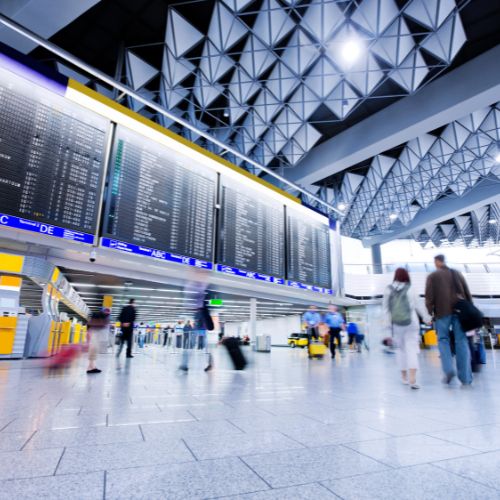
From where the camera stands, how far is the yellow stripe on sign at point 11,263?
877 cm

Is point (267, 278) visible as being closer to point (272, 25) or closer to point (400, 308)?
point (400, 308)

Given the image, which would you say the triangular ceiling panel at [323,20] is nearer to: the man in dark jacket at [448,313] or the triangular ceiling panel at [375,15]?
the triangular ceiling panel at [375,15]

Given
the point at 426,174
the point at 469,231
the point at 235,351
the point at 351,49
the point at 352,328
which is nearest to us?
the point at 235,351

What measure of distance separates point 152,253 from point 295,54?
8.59 m

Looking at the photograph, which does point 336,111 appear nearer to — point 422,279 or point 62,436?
point 62,436

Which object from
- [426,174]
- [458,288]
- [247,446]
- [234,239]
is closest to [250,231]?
[234,239]

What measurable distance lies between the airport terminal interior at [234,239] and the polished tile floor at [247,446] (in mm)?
19

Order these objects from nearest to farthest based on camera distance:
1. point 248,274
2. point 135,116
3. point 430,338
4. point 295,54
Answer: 1. point 135,116
2. point 295,54
3. point 248,274
4. point 430,338

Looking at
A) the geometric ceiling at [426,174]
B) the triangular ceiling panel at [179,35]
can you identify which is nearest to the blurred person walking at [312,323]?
the geometric ceiling at [426,174]

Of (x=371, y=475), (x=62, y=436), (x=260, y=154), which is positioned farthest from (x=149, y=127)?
(x=371, y=475)

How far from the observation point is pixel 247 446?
2.02 meters

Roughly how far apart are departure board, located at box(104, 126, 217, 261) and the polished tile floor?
21.4 feet

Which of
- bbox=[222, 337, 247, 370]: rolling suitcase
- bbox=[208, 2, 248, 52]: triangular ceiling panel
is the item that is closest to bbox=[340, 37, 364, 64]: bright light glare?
bbox=[208, 2, 248, 52]: triangular ceiling panel

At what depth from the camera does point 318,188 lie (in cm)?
2300
